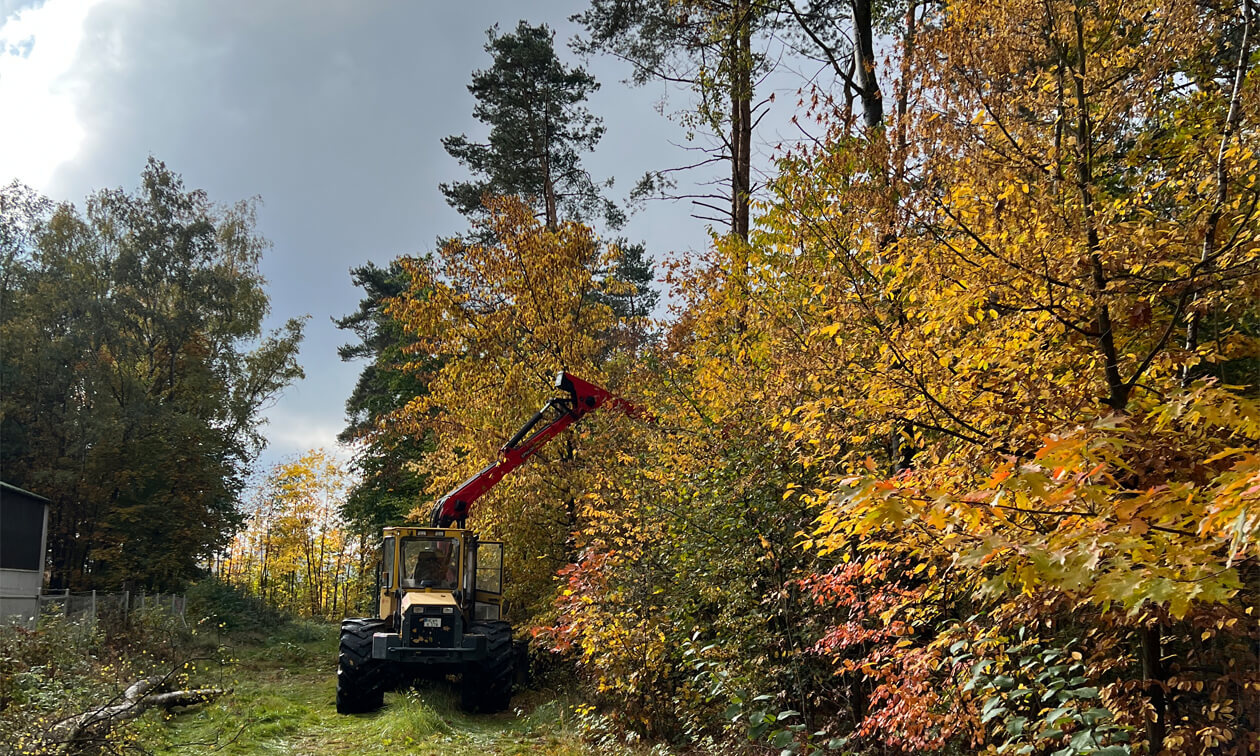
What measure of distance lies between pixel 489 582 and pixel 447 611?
185 cm

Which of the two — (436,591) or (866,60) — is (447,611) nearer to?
(436,591)

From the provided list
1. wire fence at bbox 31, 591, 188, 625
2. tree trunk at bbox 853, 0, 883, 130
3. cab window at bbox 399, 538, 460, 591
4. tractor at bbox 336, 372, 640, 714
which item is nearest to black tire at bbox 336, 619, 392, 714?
tractor at bbox 336, 372, 640, 714

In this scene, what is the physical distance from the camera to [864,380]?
4.68 metres

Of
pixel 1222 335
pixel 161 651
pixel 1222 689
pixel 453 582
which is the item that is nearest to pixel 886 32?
pixel 1222 335

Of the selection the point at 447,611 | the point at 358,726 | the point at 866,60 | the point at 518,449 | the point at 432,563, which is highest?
the point at 866,60

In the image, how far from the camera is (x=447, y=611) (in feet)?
35.0

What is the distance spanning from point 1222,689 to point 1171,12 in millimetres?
3330

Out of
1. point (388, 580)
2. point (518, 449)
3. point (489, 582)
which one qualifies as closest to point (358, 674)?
point (388, 580)

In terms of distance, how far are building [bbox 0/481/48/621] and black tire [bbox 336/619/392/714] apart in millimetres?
10427

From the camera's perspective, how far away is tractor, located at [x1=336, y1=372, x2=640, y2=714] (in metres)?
10.6

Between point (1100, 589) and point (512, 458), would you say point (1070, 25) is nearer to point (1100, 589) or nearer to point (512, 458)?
point (1100, 589)

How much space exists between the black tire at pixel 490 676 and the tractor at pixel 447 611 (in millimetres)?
14

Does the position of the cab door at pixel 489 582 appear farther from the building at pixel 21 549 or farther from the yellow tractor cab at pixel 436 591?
the building at pixel 21 549

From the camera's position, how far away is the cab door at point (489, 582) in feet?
40.0
